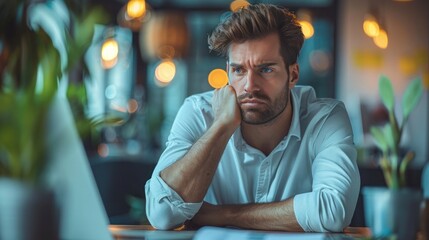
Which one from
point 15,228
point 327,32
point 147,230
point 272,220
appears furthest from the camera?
point 327,32

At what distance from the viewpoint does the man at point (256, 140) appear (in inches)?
87.9

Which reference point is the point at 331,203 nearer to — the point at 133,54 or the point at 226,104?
the point at 226,104

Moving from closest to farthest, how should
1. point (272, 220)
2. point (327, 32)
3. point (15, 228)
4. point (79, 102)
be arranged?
point (15, 228) → point (79, 102) → point (272, 220) → point (327, 32)

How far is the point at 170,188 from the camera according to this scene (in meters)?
2.23

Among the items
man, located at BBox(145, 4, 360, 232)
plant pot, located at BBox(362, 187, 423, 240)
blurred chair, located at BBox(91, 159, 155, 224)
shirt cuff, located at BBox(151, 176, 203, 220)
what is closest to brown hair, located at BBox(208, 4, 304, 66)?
man, located at BBox(145, 4, 360, 232)

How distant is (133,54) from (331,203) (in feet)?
28.4

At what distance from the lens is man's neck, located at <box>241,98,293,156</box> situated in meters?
2.53

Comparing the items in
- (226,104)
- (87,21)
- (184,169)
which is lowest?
(184,169)

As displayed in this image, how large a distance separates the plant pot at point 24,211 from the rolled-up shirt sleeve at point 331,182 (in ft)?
3.87

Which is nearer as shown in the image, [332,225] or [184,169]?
[332,225]

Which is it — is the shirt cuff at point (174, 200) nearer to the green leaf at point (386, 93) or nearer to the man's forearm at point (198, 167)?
the man's forearm at point (198, 167)

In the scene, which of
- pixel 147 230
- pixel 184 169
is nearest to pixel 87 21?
pixel 147 230

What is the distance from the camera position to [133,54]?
34.7 ft

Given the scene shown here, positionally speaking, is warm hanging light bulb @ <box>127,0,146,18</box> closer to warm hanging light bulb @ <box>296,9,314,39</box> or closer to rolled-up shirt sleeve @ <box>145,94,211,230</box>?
warm hanging light bulb @ <box>296,9,314,39</box>
